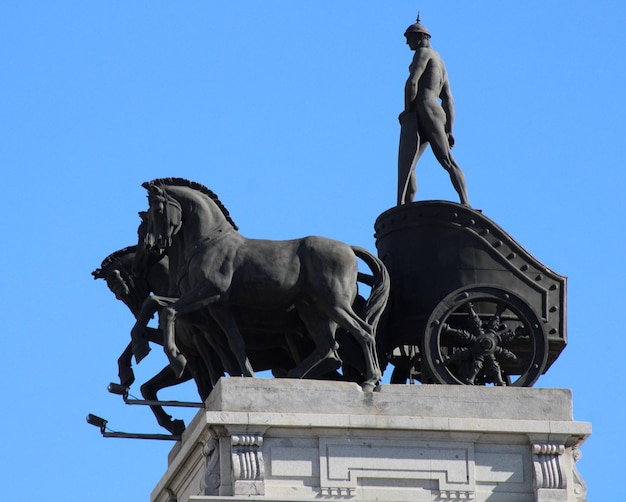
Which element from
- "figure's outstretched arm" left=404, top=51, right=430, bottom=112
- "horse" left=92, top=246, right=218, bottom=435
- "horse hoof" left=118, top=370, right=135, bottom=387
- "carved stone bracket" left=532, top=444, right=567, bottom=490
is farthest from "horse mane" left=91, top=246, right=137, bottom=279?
"carved stone bracket" left=532, top=444, right=567, bottom=490

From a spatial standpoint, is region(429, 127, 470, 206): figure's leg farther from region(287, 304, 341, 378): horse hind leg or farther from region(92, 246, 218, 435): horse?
region(92, 246, 218, 435): horse

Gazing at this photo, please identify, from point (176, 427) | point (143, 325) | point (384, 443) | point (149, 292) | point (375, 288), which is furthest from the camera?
point (149, 292)

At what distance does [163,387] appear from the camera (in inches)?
1607

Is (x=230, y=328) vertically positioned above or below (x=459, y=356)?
above

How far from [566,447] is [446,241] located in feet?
11.1

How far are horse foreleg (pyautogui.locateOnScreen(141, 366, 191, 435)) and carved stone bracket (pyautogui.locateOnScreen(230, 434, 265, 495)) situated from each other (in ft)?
10.2

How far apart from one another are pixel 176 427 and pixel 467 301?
4670 millimetres

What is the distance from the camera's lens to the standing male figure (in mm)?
41031

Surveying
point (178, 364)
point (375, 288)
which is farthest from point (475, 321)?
point (178, 364)

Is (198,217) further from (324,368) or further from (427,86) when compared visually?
(427,86)

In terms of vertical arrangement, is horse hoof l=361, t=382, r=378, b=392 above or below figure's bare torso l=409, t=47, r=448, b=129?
below

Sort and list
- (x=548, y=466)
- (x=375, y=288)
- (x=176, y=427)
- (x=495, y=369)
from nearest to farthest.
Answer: (x=548, y=466) → (x=495, y=369) → (x=375, y=288) → (x=176, y=427)

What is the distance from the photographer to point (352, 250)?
39250mm

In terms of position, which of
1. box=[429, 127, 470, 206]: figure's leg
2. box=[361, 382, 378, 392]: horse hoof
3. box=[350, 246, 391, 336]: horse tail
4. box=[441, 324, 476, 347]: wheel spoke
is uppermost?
box=[429, 127, 470, 206]: figure's leg
